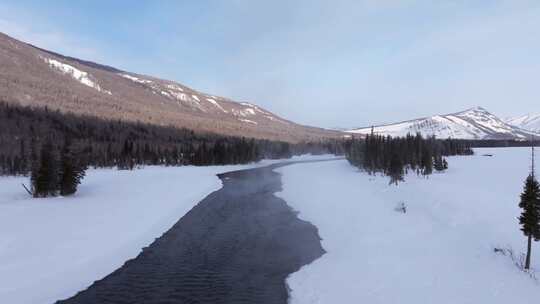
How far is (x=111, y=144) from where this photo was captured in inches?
4579

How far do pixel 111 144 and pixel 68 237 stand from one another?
10672 centimetres

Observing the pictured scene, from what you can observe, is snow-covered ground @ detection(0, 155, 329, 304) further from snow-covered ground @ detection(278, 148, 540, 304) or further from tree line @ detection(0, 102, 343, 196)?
snow-covered ground @ detection(278, 148, 540, 304)

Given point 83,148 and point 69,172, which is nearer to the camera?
point 69,172

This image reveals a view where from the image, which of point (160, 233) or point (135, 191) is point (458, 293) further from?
point (135, 191)

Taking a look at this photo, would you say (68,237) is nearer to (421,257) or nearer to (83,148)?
(421,257)

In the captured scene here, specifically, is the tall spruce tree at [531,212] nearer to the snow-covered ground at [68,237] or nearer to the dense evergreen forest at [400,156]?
the snow-covered ground at [68,237]

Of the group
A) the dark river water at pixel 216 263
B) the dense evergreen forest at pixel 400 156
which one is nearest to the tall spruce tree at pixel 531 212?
the dark river water at pixel 216 263

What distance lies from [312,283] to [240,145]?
111 m

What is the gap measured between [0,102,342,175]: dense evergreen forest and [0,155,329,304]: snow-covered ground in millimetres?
41664

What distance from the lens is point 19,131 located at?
120 m

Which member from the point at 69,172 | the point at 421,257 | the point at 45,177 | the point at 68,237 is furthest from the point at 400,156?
the point at 68,237

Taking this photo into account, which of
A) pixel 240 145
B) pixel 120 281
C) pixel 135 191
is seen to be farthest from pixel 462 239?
pixel 240 145

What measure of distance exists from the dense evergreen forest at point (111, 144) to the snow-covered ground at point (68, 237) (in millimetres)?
41664

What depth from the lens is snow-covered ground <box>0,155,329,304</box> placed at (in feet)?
42.2
